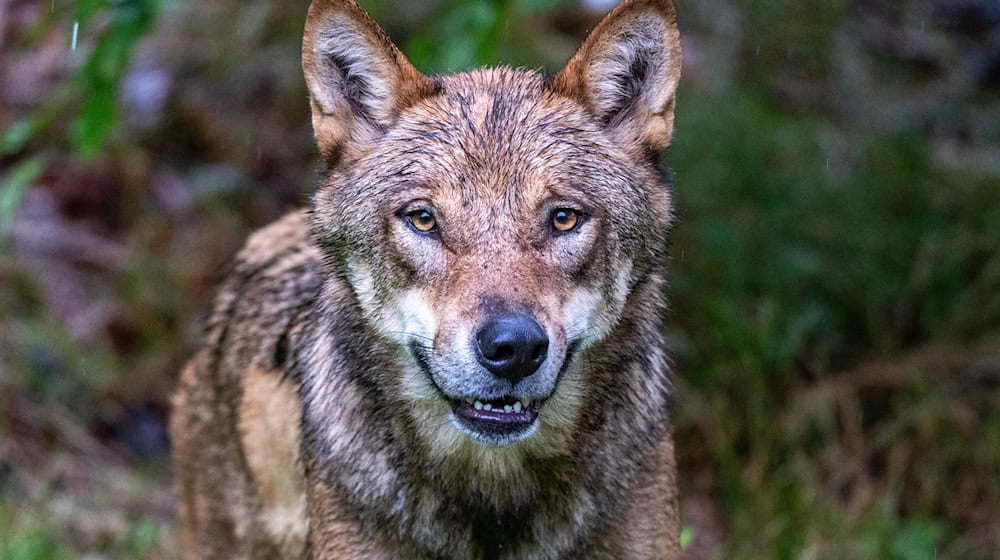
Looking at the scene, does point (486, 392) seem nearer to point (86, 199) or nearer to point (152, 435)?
point (152, 435)

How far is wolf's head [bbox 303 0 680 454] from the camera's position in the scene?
3.45m

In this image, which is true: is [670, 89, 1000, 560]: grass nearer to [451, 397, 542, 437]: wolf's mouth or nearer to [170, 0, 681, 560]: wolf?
[170, 0, 681, 560]: wolf

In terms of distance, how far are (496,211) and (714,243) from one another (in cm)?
425

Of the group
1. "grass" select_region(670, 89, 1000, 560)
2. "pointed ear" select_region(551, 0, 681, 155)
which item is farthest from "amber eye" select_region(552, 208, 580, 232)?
"grass" select_region(670, 89, 1000, 560)

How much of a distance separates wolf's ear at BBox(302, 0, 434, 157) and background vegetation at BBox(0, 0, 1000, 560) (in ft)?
3.35

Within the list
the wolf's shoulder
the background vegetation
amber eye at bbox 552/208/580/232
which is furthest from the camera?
the background vegetation

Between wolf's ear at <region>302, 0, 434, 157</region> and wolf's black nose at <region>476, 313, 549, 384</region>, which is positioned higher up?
wolf's ear at <region>302, 0, 434, 157</region>

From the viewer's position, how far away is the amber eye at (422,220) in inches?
144

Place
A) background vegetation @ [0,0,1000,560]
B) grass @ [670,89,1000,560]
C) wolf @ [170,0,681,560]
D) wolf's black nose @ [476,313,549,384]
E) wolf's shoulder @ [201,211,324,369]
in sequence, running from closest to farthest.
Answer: wolf's black nose @ [476,313,549,384]
wolf @ [170,0,681,560]
wolf's shoulder @ [201,211,324,369]
background vegetation @ [0,0,1000,560]
grass @ [670,89,1000,560]

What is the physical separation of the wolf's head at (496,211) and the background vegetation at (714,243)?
1.07 meters

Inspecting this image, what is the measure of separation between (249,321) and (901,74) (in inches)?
248

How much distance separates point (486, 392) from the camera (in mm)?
3432

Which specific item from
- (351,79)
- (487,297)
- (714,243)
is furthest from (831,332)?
(487,297)

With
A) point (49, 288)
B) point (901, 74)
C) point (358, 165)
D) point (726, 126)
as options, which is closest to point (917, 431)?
point (726, 126)
